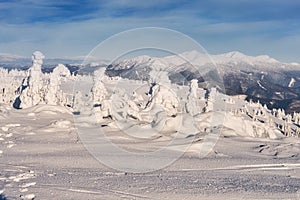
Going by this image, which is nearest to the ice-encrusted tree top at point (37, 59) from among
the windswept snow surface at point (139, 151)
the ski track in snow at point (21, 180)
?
the windswept snow surface at point (139, 151)

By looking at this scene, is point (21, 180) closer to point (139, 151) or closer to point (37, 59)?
point (139, 151)

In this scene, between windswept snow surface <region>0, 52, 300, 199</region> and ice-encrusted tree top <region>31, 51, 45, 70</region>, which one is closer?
windswept snow surface <region>0, 52, 300, 199</region>

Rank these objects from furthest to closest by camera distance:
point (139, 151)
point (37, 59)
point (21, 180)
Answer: point (37, 59) → point (139, 151) → point (21, 180)

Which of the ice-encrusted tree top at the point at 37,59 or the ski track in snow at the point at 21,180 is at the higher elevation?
the ice-encrusted tree top at the point at 37,59

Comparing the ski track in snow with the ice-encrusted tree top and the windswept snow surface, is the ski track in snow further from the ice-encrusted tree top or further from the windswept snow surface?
the ice-encrusted tree top

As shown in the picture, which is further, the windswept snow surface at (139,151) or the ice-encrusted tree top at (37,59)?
the ice-encrusted tree top at (37,59)

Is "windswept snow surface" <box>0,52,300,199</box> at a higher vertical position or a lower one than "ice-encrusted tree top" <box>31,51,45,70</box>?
lower

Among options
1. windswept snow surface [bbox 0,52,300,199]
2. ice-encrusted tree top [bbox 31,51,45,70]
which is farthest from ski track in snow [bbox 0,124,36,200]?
ice-encrusted tree top [bbox 31,51,45,70]

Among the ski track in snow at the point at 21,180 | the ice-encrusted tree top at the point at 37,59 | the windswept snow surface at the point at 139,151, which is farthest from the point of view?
the ice-encrusted tree top at the point at 37,59

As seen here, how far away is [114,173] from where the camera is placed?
79.7ft

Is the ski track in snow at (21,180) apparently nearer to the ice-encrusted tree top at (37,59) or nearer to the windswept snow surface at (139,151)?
the windswept snow surface at (139,151)

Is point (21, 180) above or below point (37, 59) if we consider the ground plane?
below

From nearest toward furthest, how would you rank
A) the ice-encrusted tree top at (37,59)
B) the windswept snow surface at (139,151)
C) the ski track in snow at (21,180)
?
the ski track in snow at (21,180) < the windswept snow surface at (139,151) < the ice-encrusted tree top at (37,59)

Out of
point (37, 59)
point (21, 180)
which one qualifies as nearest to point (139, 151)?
point (21, 180)
